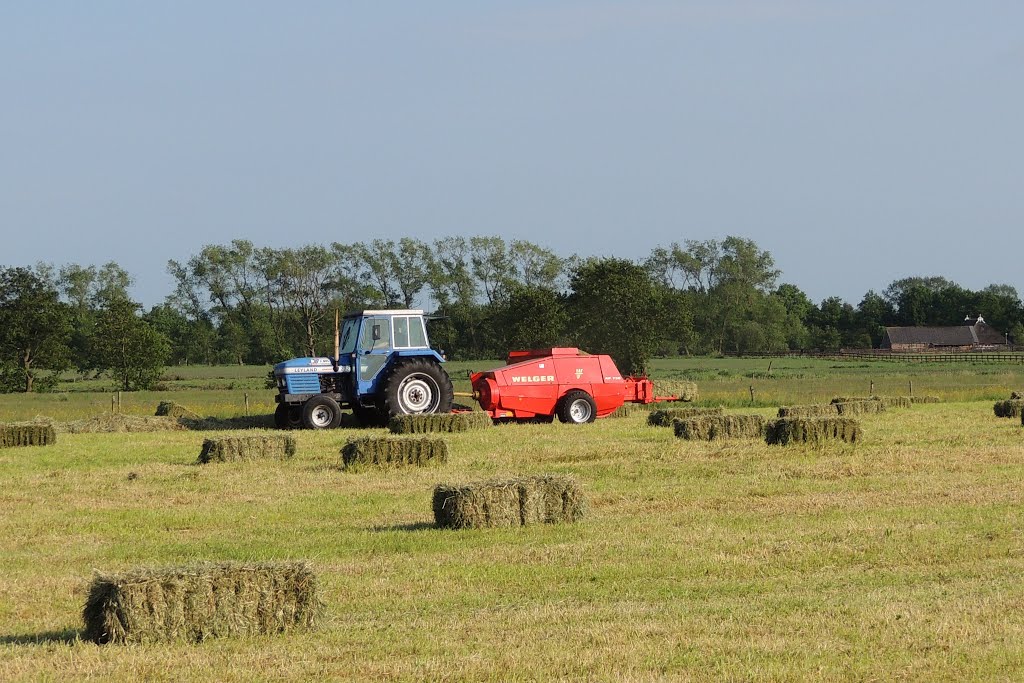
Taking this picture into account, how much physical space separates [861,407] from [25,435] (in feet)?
58.6

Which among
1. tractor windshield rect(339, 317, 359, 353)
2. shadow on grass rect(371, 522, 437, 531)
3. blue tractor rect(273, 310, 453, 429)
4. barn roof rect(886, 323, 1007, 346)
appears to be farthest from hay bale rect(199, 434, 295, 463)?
barn roof rect(886, 323, 1007, 346)

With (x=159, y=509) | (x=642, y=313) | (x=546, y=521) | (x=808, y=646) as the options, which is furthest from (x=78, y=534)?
(x=642, y=313)

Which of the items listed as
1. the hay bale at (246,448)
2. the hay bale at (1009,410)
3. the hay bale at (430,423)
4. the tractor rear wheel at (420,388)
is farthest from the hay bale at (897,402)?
the hay bale at (246,448)

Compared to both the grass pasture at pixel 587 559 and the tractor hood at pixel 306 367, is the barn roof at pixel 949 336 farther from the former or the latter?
the grass pasture at pixel 587 559

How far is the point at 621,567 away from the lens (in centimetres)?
1083

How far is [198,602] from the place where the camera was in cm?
794

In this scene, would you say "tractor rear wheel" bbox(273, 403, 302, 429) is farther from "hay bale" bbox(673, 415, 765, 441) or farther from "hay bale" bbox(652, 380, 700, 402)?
"hay bale" bbox(652, 380, 700, 402)

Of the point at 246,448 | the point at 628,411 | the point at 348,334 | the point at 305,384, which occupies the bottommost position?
the point at 246,448

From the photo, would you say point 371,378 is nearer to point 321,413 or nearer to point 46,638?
point 321,413

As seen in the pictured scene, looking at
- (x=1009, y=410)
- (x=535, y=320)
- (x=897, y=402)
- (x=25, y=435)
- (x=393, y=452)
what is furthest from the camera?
(x=535, y=320)

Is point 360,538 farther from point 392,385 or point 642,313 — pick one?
point 642,313

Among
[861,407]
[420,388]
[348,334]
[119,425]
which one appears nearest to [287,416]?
[348,334]

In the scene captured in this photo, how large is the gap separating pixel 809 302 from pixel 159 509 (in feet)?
474

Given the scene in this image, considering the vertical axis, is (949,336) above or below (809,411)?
above
